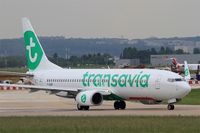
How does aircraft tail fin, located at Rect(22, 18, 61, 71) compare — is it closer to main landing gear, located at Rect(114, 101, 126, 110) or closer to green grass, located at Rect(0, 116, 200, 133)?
main landing gear, located at Rect(114, 101, 126, 110)

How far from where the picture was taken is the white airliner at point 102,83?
52.4 meters

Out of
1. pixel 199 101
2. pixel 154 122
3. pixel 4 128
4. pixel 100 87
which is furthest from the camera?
pixel 199 101

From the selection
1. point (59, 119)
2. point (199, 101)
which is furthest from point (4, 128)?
point (199, 101)

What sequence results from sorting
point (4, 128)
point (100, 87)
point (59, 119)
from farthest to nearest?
point (100, 87), point (59, 119), point (4, 128)

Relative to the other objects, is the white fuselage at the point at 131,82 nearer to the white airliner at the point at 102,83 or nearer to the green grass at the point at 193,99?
the white airliner at the point at 102,83

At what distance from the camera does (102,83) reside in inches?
2184

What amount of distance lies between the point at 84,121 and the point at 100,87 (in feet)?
57.2

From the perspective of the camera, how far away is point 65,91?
5641 cm

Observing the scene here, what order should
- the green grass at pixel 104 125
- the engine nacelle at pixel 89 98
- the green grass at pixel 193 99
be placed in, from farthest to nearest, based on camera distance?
the green grass at pixel 193 99 < the engine nacelle at pixel 89 98 < the green grass at pixel 104 125

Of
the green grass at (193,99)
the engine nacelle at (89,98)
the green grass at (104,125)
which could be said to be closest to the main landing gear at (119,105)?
the engine nacelle at (89,98)

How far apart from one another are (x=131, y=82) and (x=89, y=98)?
3.05 meters

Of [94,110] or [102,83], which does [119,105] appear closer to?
[102,83]

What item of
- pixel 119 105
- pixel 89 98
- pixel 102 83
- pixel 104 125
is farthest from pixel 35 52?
pixel 104 125

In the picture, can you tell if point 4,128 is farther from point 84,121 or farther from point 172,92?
point 172,92
